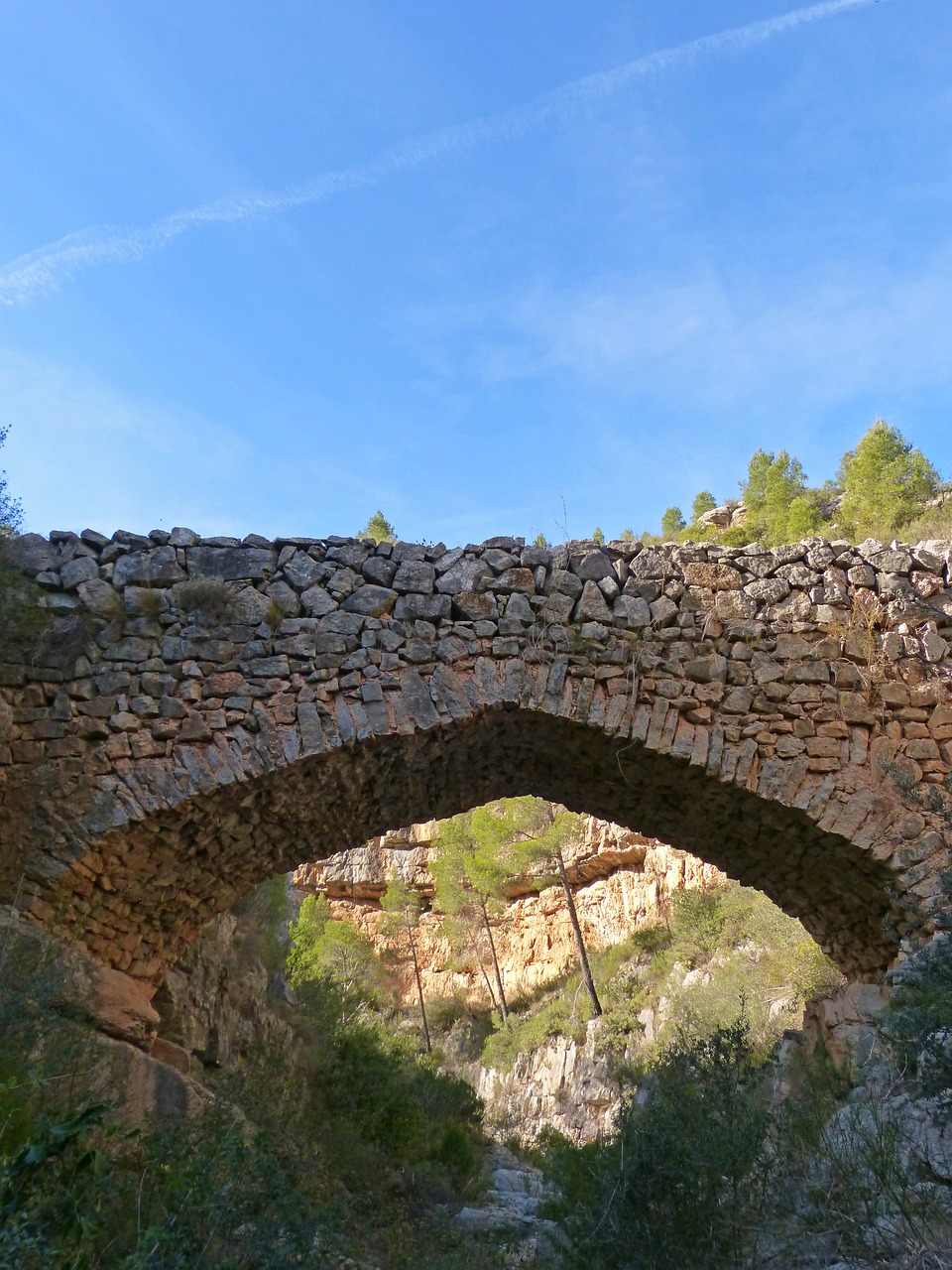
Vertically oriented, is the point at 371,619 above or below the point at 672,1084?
above

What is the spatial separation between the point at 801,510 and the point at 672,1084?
21659 mm

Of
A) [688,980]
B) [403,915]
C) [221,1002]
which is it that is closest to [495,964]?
[403,915]

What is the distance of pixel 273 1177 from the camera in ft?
13.8

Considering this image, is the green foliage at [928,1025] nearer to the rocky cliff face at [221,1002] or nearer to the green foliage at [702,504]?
the rocky cliff face at [221,1002]

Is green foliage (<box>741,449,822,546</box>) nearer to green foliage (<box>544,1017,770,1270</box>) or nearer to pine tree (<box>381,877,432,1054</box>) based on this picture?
pine tree (<box>381,877,432,1054</box>)

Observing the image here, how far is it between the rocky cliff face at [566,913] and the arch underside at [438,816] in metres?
→ 16.0

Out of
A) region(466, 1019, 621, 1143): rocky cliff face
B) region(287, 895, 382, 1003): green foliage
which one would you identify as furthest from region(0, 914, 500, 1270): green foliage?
region(287, 895, 382, 1003): green foliage

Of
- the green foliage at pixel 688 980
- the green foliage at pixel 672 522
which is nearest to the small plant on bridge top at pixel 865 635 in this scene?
the green foliage at pixel 688 980

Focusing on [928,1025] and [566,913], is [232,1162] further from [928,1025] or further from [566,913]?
[566,913]

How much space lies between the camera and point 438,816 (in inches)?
286

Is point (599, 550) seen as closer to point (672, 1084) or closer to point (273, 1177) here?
point (672, 1084)

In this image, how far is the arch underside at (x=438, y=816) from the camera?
19.6 feet

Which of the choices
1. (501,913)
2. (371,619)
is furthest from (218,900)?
(501,913)

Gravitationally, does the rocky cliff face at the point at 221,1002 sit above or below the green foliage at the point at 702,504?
below
